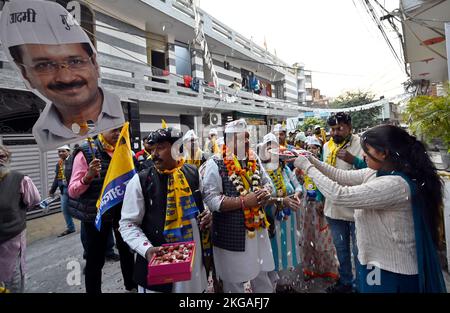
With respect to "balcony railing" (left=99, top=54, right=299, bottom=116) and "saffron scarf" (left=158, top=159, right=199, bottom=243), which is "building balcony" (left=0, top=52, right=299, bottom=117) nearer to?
"balcony railing" (left=99, top=54, right=299, bottom=116)

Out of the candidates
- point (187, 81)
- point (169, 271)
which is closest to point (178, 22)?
point (187, 81)

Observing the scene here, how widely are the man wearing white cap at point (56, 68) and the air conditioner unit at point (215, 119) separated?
9.18 m

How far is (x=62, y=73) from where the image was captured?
157cm

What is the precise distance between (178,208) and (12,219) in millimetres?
1214

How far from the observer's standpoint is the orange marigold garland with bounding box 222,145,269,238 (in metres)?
1.98

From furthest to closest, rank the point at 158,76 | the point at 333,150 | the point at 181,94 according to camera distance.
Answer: the point at 181,94 → the point at 158,76 → the point at 333,150

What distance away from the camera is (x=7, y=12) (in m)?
1.41

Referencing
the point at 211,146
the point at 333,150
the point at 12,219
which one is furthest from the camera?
the point at 211,146

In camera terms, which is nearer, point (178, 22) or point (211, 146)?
point (211, 146)

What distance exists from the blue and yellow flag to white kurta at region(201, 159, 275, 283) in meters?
0.66

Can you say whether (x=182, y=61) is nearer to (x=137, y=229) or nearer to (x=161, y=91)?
(x=161, y=91)

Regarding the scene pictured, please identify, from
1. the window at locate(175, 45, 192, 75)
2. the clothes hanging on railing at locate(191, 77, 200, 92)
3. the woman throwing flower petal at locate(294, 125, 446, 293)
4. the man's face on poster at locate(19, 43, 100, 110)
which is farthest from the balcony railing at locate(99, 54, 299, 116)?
the woman throwing flower petal at locate(294, 125, 446, 293)
